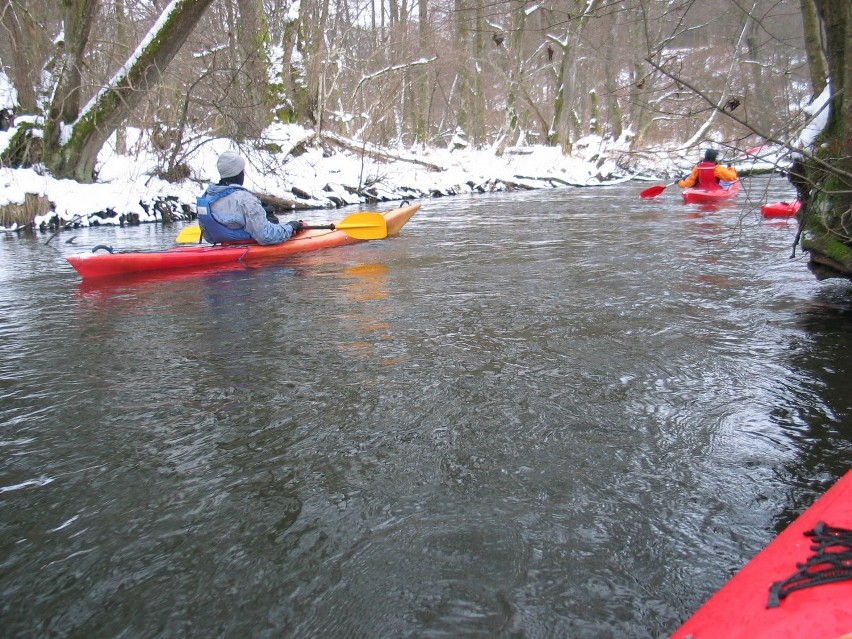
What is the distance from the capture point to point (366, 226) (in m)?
8.61

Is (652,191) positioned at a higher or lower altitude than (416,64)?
lower

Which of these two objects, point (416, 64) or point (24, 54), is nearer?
point (24, 54)

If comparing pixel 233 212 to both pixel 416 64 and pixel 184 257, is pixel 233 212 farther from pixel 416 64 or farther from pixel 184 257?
pixel 416 64

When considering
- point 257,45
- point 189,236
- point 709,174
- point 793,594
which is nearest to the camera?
point 793,594

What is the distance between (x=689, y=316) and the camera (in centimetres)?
439

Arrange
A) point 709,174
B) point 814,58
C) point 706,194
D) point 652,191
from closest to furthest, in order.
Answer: point 814,58, point 706,194, point 709,174, point 652,191

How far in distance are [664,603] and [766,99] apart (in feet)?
9.27

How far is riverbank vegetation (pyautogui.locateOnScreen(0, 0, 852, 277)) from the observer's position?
3898mm

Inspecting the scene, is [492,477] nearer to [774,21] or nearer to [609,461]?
[609,461]

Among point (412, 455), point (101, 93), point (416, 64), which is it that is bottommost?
point (412, 455)

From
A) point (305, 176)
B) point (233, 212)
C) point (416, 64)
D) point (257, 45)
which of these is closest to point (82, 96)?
point (257, 45)

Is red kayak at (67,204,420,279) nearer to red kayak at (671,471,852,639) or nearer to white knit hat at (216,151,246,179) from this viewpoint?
white knit hat at (216,151,246,179)

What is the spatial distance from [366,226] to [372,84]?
567 inches

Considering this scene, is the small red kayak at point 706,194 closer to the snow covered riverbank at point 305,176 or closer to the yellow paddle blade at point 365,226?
the snow covered riverbank at point 305,176
